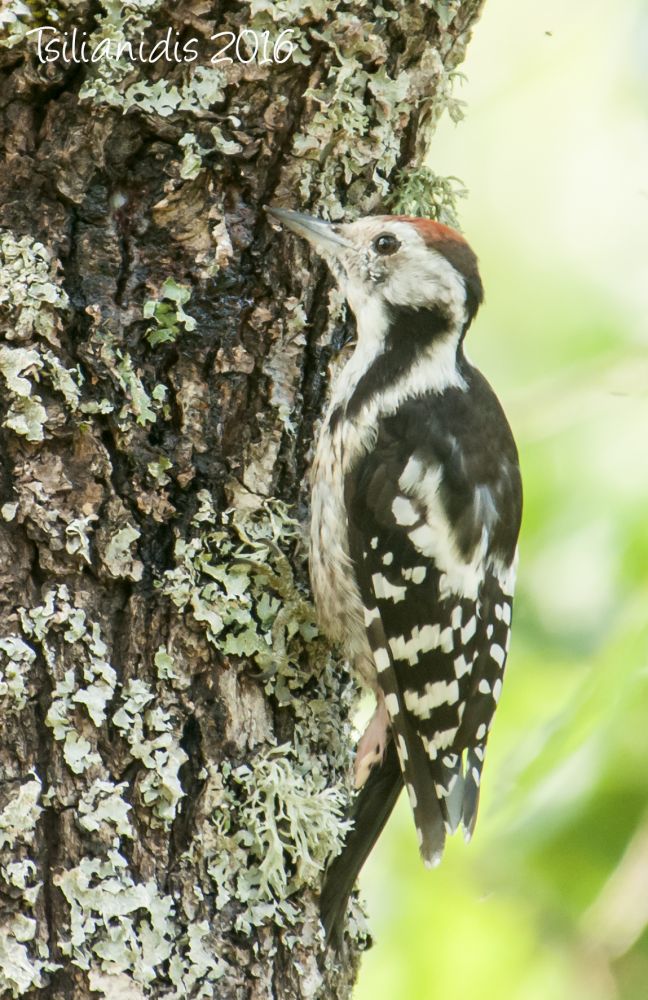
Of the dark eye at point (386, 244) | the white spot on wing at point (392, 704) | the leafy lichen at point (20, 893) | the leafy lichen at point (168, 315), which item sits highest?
the dark eye at point (386, 244)

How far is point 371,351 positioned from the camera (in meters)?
2.64

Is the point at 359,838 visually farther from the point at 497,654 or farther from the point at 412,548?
the point at 412,548

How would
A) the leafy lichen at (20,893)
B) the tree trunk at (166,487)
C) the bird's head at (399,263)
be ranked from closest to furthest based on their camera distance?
the leafy lichen at (20,893) < the tree trunk at (166,487) < the bird's head at (399,263)

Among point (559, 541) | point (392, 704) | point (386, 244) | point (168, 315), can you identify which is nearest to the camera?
point (168, 315)

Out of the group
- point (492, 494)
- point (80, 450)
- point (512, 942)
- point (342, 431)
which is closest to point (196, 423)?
point (80, 450)

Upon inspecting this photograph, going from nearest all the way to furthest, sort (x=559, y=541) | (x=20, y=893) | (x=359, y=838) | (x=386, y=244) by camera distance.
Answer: (x=20, y=893) → (x=359, y=838) → (x=386, y=244) → (x=559, y=541)

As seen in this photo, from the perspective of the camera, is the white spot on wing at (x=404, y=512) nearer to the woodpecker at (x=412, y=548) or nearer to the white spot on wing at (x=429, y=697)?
the woodpecker at (x=412, y=548)

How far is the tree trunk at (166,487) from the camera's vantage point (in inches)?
77.0

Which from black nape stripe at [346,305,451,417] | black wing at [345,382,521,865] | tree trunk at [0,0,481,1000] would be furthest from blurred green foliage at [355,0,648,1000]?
tree trunk at [0,0,481,1000]

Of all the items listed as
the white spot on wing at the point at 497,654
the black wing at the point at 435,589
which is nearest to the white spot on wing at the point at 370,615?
the black wing at the point at 435,589

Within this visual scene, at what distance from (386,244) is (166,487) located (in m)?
0.81

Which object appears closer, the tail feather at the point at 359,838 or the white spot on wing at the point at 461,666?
the tail feather at the point at 359,838

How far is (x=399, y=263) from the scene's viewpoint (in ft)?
8.64

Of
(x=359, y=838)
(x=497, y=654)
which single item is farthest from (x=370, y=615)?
(x=359, y=838)
